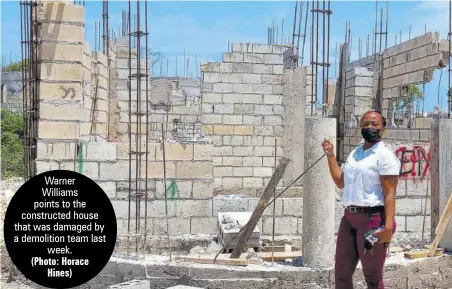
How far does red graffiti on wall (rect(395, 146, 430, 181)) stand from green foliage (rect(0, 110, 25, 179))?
7.51 metres

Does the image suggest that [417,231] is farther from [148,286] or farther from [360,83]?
[360,83]

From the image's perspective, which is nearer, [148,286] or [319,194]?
[148,286]

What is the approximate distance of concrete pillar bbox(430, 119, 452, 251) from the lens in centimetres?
631

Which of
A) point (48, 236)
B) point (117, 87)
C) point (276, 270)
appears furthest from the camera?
point (117, 87)

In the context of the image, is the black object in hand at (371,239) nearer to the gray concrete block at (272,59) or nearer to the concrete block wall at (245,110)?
the concrete block wall at (245,110)

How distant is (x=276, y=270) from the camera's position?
559cm

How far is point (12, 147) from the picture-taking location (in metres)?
16.6

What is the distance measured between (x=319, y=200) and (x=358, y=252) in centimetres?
167

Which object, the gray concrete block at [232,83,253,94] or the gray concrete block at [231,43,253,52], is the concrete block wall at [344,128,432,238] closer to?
the gray concrete block at [232,83,253,94]

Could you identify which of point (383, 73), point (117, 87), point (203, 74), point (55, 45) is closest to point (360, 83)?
point (383, 73)

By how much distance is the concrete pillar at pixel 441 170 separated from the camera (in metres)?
6.31

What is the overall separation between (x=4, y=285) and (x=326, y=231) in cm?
368

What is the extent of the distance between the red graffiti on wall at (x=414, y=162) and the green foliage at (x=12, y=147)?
7.51m

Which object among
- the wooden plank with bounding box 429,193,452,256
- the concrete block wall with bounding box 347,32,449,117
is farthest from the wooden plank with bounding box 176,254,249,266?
the concrete block wall with bounding box 347,32,449,117
